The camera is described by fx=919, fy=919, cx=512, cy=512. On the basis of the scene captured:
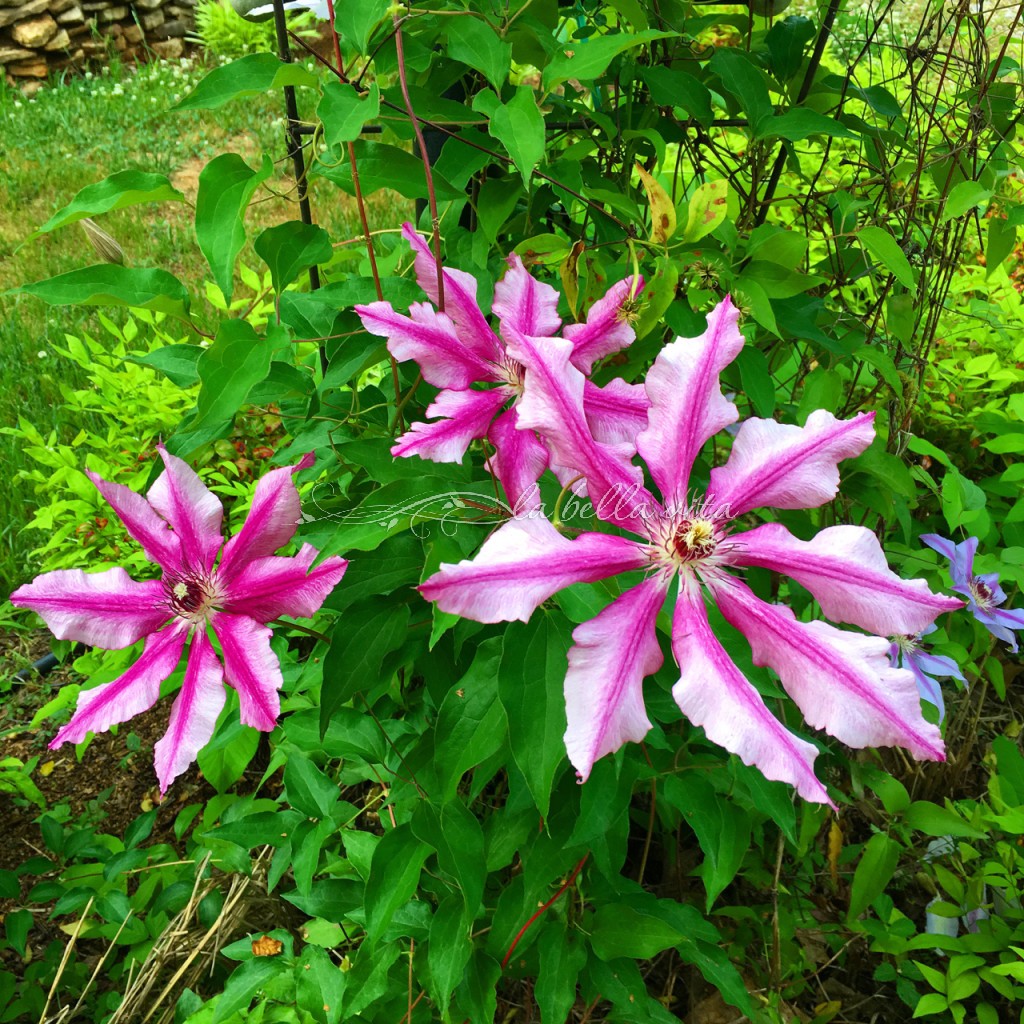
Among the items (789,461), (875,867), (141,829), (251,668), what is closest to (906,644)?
(875,867)

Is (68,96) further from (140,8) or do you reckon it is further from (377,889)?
(377,889)

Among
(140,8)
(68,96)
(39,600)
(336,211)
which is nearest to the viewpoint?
(39,600)

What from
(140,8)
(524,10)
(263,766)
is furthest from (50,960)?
(140,8)

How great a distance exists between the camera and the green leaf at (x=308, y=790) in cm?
103

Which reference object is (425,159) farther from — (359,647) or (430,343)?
(359,647)

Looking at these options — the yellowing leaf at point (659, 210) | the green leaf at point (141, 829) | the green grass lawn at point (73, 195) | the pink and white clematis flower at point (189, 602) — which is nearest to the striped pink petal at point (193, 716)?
the pink and white clematis flower at point (189, 602)

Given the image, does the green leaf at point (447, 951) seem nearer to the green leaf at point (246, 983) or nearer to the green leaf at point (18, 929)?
the green leaf at point (246, 983)

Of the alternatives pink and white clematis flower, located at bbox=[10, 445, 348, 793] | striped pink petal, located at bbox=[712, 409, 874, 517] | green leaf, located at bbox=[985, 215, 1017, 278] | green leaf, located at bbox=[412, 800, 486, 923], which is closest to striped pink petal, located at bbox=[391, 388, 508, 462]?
pink and white clematis flower, located at bbox=[10, 445, 348, 793]

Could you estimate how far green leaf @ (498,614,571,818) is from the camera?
2.10 ft

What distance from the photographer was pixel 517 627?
2.17 ft

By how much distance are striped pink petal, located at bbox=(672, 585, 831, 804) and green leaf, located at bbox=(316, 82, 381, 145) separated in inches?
17.0

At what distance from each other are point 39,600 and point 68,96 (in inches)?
203

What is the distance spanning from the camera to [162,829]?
164 centimetres

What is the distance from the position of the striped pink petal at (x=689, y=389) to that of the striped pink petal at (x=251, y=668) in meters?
0.32
